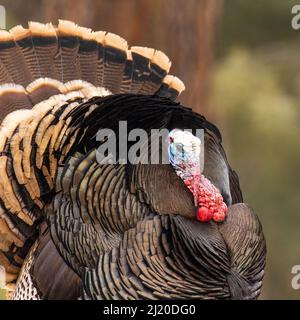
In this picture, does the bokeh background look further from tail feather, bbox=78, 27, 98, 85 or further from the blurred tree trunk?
tail feather, bbox=78, 27, 98, 85

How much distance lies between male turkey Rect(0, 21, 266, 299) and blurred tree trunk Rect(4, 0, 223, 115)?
5.84ft

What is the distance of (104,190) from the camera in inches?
167

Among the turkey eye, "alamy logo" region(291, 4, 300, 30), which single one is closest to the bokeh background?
"alamy logo" region(291, 4, 300, 30)

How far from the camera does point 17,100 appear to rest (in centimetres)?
496

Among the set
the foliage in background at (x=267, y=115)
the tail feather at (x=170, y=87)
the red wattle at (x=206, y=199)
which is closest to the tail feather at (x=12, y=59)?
the tail feather at (x=170, y=87)

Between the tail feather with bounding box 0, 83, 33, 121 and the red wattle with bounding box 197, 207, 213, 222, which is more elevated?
the tail feather with bounding box 0, 83, 33, 121

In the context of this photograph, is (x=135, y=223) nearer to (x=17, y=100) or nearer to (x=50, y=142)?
(x=50, y=142)

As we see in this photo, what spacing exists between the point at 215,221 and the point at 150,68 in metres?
1.19

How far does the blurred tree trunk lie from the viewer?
6.85m

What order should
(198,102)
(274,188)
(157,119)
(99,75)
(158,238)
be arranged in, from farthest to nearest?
(274,188), (198,102), (99,75), (157,119), (158,238)

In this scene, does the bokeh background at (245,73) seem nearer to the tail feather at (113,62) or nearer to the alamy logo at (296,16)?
the alamy logo at (296,16)

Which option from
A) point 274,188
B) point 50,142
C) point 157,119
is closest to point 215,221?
point 157,119

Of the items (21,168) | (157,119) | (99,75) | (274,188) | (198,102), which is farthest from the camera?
(274,188)

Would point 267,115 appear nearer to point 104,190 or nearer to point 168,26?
point 168,26
